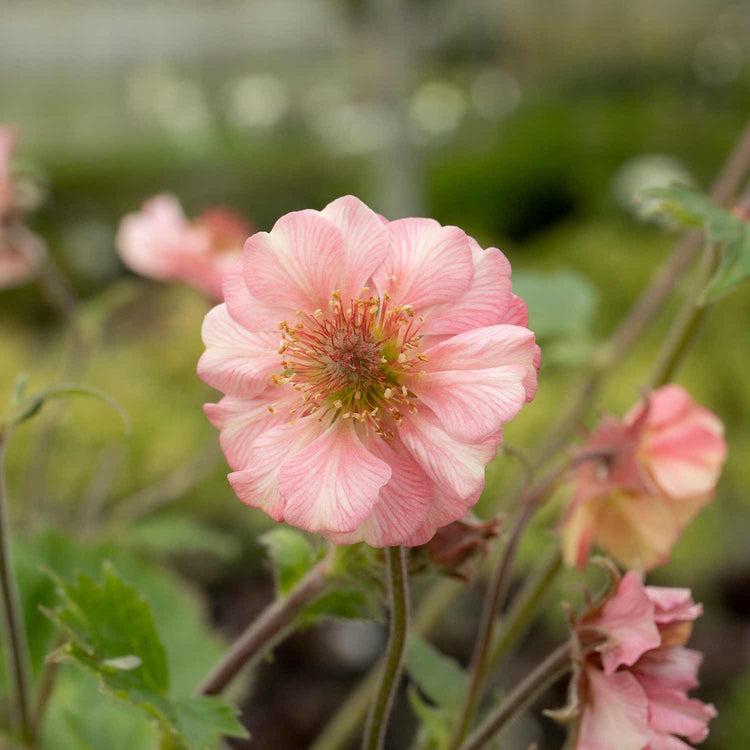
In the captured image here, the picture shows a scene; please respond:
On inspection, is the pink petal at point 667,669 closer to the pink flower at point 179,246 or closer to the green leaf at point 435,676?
the green leaf at point 435,676

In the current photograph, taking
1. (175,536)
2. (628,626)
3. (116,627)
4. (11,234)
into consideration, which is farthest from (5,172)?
(628,626)

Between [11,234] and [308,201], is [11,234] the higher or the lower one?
the higher one

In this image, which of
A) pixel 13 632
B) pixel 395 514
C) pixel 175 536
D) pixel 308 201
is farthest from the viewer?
pixel 308 201

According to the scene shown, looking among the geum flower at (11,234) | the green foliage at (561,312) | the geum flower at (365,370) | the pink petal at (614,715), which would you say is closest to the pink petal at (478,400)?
the geum flower at (365,370)

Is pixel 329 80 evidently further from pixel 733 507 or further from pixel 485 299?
pixel 485 299

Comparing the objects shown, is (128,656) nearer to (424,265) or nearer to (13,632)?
(13,632)

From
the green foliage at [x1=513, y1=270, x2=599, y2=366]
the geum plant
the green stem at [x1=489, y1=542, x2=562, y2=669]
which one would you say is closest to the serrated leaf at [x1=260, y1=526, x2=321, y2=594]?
the geum plant

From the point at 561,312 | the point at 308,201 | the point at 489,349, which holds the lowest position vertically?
the point at 308,201
